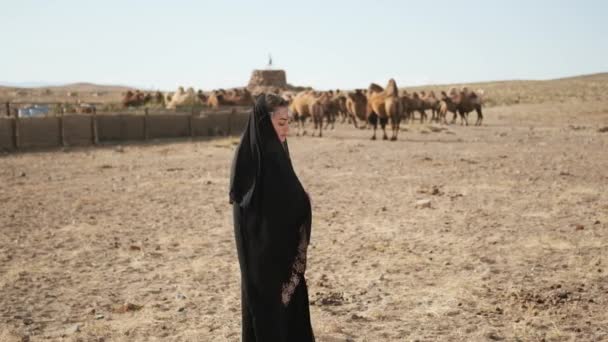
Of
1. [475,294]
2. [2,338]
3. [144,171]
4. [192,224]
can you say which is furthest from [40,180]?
[475,294]

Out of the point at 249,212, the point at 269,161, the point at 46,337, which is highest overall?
the point at 269,161

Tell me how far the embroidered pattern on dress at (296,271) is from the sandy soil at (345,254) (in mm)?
1354

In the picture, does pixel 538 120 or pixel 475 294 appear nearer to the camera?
pixel 475 294

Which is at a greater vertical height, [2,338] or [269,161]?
[269,161]

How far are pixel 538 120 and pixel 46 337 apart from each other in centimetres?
3581

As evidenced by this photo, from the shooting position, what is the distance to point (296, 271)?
363 cm

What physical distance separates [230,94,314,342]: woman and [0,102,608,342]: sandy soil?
1.39 m

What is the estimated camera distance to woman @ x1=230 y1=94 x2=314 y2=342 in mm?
3453

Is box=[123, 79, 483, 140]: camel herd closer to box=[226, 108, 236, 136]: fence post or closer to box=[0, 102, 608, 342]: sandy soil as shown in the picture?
box=[226, 108, 236, 136]: fence post

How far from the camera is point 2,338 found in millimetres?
4832

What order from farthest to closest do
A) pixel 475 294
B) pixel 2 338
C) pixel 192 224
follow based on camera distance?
pixel 192 224, pixel 475 294, pixel 2 338

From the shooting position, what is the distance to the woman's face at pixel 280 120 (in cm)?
349

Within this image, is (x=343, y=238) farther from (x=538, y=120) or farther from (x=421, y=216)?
(x=538, y=120)

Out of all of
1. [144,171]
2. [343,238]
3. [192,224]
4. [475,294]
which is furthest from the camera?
[144,171]
